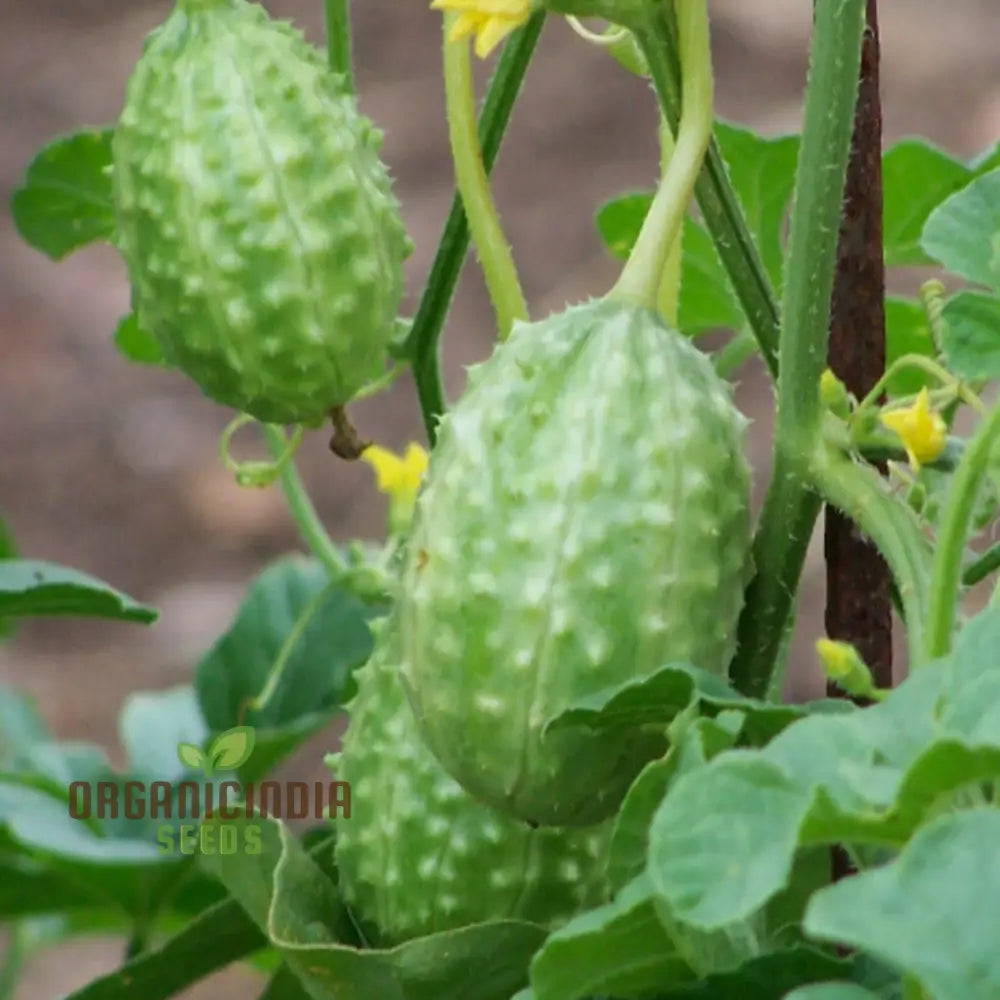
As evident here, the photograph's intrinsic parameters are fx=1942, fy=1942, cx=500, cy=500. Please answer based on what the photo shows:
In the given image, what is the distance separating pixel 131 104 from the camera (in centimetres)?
80

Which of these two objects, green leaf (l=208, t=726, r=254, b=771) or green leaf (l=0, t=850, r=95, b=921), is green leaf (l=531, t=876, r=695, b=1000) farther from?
green leaf (l=0, t=850, r=95, b=921)

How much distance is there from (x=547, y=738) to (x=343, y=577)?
39 cm

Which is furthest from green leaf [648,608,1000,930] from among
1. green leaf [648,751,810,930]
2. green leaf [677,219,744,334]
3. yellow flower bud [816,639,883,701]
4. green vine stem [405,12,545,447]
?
green leaf [677,219,744,334]

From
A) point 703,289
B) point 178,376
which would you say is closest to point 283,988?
point 703,289

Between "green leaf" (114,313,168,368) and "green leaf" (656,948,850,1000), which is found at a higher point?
"green leaf" (114,313,168,368)

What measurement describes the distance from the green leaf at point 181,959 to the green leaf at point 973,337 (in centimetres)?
39

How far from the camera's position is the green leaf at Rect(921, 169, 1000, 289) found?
23.7 inches

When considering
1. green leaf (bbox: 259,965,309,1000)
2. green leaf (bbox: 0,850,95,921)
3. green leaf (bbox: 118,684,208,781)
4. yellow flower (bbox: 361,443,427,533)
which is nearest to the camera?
green leaf (bbox: 259,965,309,1000)

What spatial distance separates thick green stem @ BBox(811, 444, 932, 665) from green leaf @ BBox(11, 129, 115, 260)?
0.49 m

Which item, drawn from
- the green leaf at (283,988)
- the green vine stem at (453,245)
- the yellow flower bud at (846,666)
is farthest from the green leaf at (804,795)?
the green leaf at (283,988)

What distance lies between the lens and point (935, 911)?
0.41m

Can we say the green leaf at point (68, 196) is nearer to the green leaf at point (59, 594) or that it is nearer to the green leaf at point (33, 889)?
the green leaf at point (59, 594)

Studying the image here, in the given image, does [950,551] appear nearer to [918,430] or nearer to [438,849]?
[918,430]

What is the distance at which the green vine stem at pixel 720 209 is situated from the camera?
674 mm
